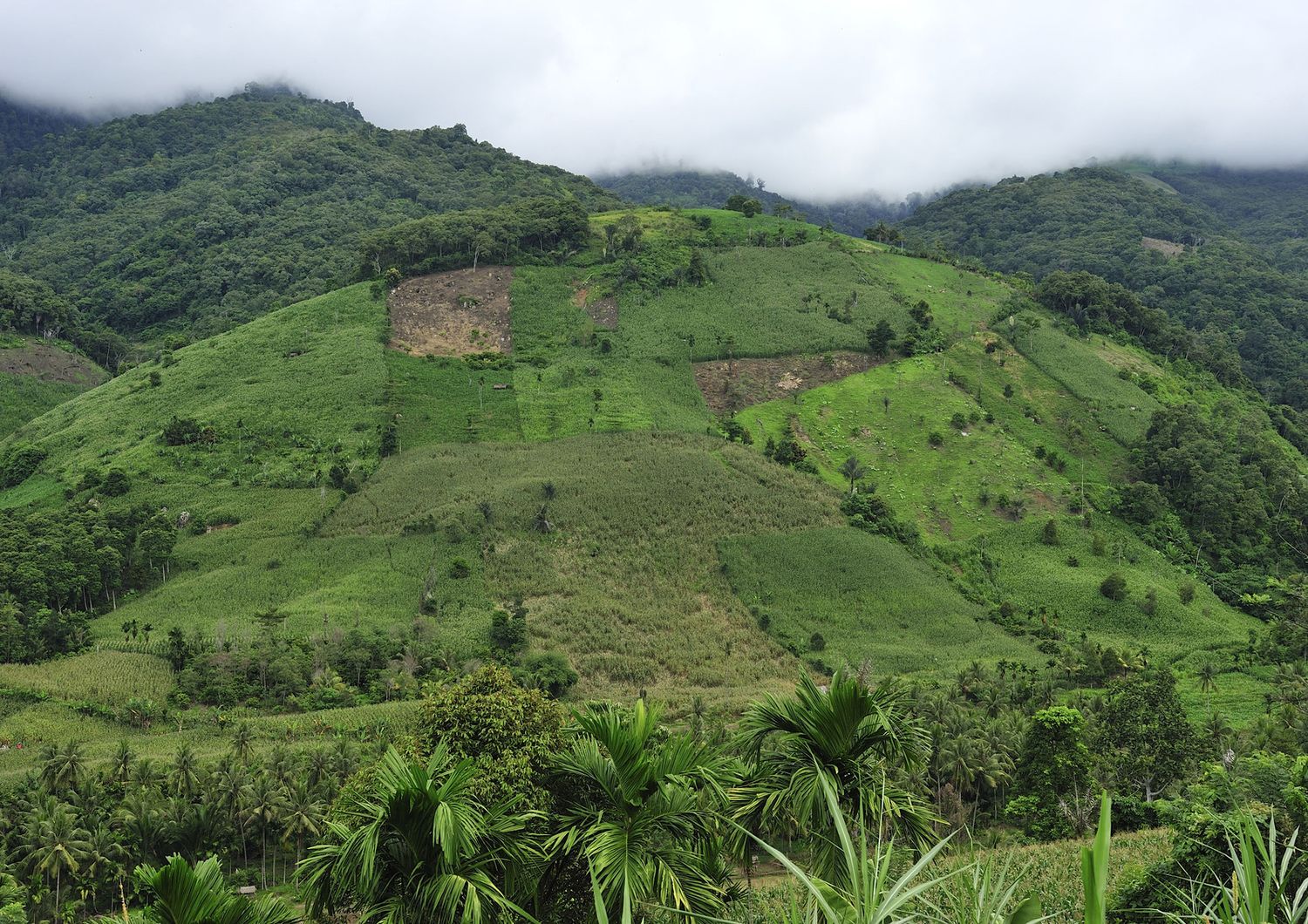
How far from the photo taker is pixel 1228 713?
50.1 meters

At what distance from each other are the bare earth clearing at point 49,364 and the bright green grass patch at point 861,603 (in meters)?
85.1

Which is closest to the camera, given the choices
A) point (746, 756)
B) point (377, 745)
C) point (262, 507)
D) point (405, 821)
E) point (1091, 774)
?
point (405, 821)

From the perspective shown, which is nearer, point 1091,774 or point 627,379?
point 1091,774

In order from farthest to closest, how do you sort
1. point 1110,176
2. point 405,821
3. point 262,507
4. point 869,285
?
point 1110,176 < point 869,285 < point 262,507 < point 405,821

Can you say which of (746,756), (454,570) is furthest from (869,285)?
(746,756)

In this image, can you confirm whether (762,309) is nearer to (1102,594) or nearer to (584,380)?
(584,380)

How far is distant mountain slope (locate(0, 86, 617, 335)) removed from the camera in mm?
130000

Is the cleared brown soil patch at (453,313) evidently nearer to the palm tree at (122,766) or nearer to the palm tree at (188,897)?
the palm tree at (122,766)

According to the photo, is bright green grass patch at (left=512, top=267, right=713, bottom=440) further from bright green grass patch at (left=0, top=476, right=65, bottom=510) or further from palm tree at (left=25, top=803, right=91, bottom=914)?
palm tree at (left=25, top=803, right=91, bottom=914)

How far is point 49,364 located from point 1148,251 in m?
154

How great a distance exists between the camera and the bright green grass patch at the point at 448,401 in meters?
82.7

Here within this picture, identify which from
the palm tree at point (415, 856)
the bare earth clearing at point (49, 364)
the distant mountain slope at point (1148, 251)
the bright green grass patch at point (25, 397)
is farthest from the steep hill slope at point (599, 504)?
the palm tree at point (415, 856)

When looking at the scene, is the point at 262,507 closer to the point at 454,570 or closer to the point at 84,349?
the point at 454,570

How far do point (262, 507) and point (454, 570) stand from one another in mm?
17791
